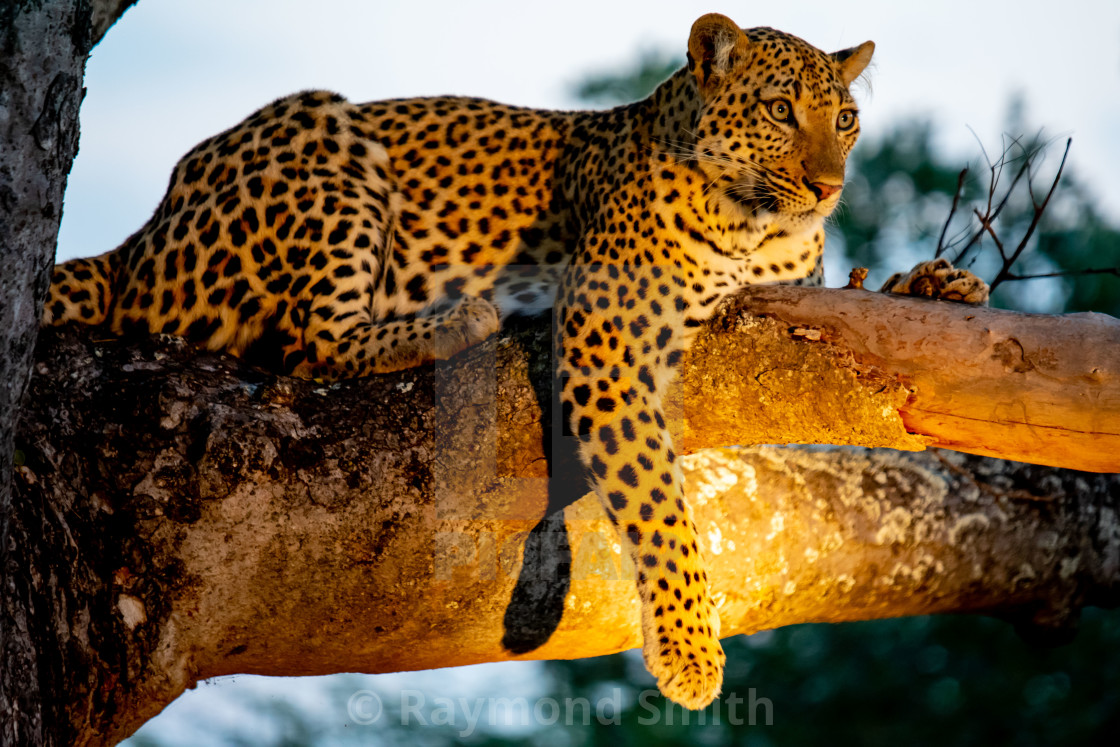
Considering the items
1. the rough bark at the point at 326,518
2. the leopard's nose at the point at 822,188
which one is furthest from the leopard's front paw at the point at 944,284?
the leopard's nose at the point at 822,188

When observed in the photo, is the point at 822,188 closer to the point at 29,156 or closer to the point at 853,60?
the point at 853,60

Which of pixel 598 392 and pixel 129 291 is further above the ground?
pixel 129 291

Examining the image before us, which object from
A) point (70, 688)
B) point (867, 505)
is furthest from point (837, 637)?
point (70, 688)

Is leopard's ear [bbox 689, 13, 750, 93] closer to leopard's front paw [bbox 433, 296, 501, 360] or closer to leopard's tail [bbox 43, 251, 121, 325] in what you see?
leopard's front paw [bbox 433, 296, 501, 360]

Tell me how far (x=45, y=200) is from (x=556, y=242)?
3.05m

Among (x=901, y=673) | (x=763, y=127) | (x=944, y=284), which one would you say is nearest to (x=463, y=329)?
(x=763, y=127)

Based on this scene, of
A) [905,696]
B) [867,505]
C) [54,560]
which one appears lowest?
[905,696]

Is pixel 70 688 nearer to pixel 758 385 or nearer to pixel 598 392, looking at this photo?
pixel 598 392

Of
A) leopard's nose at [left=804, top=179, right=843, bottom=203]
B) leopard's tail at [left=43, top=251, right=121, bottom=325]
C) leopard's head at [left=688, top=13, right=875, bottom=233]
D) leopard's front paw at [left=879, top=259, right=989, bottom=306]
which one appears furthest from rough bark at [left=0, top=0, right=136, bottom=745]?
leopard's front paw at [left=879, top=259, right=989, bottom=306]

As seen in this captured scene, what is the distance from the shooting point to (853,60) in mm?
5656

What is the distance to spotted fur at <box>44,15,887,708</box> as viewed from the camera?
4.80m

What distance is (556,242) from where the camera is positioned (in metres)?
5.81

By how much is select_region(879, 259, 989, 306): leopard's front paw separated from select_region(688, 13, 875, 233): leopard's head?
58 cm

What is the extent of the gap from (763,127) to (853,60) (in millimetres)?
828
